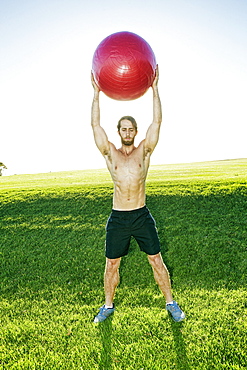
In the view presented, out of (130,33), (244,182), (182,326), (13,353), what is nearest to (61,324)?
(13,353)

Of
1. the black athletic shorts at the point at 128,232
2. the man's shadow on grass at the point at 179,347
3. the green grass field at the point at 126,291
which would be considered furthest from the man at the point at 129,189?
the green grass field at the point at 126,291

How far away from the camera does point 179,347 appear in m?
3.69

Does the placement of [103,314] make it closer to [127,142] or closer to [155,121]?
[127,142]

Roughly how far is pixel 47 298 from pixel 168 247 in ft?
10.8

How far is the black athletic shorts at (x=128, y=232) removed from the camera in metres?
4.18

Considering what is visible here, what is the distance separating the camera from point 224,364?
11.0 feet

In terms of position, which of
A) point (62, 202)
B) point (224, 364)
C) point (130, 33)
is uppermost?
point (130, 33)

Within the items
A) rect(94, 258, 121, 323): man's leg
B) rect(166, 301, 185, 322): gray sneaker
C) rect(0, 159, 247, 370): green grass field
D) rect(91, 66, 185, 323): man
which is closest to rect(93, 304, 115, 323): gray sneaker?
rect(94, 258, 121, 323): man's leg

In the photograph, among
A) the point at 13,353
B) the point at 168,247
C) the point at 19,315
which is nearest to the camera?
the point at 13,353

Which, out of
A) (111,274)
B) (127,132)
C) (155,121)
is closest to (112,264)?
(111,274)

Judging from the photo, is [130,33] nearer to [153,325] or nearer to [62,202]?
[153,325]

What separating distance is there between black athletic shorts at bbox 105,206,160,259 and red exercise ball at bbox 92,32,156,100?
1.69 m

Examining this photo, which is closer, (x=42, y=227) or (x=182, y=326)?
(x=182, y=326)

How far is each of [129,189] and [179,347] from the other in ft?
6.84
